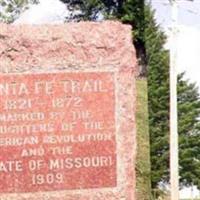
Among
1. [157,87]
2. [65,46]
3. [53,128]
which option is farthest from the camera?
[157,87]

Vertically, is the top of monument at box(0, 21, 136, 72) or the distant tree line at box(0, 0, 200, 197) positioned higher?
the distant tree line at box(0, 0, 200, 197)

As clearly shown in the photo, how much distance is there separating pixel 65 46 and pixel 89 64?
30 cm

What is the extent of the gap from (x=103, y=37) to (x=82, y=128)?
36.4 inches

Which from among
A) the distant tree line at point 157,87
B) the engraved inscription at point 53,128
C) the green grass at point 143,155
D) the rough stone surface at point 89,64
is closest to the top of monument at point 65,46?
the rough stone surface at point 89,64

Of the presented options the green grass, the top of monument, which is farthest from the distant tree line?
the top of monument

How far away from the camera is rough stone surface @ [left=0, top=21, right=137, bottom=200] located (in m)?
8.95

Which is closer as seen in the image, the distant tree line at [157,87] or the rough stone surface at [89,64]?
the rough stone surface at [89,64]

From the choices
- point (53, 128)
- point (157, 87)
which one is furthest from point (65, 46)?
point (157, 87)

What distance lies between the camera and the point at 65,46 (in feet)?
29.6

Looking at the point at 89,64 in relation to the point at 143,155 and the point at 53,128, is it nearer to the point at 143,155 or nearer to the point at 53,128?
the point at 53,128

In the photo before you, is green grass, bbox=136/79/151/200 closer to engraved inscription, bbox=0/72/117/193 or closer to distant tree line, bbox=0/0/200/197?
engraved inscription, bbox=0/72/117/193

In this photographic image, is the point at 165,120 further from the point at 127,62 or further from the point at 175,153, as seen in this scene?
the point at 127,62

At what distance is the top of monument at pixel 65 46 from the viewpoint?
8977mm

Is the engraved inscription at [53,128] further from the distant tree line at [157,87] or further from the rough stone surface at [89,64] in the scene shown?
the distant tree line at [157,87]
